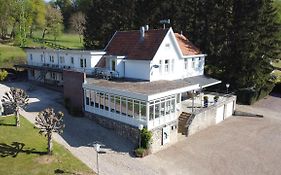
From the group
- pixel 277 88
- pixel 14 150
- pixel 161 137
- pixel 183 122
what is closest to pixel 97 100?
pixel 161 137

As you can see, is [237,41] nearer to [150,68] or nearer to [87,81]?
[150,68]

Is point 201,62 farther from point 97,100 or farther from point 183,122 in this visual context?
point 97,100

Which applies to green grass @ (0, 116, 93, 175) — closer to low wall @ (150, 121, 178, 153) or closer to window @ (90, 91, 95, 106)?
window @ (90, 91, 95, 106)

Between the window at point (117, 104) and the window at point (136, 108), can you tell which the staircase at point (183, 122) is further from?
the window at point (117, 104)

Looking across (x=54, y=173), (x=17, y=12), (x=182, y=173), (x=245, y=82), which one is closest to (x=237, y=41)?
(x=245, y=82)

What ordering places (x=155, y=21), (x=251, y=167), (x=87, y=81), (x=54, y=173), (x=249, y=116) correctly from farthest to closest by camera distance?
(x=155, y=21) < (x=249, y=116) < (x=87, y=81) < (x=251, y=167) < (x=54, y=173)
